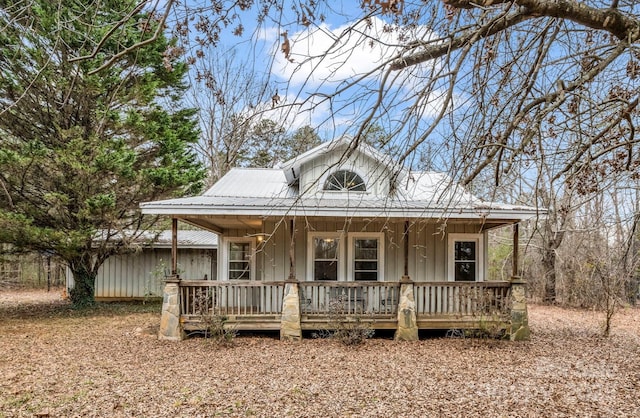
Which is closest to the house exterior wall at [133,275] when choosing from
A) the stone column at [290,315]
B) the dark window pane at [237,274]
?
the dark window pane at [237,274]

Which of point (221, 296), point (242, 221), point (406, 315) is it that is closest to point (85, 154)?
point (242, 221)

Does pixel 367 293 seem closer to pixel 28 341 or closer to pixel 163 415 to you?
pixel 163 415

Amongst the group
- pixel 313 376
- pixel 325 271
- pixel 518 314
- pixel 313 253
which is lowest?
pixel 313 376

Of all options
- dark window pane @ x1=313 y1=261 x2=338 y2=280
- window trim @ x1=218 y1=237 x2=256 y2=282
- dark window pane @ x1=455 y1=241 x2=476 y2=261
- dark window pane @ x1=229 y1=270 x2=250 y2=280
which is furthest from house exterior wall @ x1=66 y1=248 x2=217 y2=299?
dark window pane @ x1=455 y1=241 x2=476 y2=261

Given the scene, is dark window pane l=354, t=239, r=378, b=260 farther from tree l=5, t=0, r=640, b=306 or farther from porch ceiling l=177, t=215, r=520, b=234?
tree l=5, t=0, r=640, b=306

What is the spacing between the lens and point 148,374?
272 inches

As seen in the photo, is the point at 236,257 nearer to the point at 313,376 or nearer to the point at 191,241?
the point at 313,376

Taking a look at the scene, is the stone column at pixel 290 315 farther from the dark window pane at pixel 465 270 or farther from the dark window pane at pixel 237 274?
the dark window pane at pixel 465 270

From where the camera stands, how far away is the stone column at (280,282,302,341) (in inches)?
370

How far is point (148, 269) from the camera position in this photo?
1753 centimetres

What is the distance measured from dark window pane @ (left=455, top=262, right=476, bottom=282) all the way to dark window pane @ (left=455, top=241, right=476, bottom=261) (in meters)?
0.13

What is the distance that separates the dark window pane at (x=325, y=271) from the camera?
1082 cm

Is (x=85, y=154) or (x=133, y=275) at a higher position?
(x=85, y=154)

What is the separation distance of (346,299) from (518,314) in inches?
147
